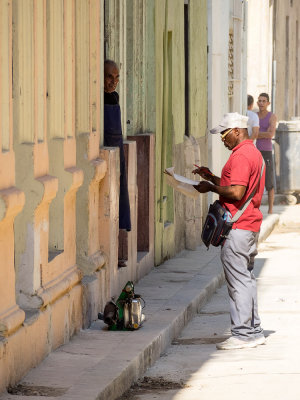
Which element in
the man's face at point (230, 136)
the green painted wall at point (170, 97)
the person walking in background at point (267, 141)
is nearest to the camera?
the man's face at point (230, 136)

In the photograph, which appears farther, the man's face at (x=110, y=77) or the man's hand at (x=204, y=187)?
the man's face at (x=110, y=77)

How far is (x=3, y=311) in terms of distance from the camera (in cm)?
729

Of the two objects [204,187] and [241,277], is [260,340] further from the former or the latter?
[204,187]

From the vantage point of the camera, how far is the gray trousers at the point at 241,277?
9344mm

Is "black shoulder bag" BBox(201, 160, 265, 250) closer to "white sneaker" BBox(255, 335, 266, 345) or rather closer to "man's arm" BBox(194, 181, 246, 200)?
"man's arm" BBox(194, 181, 246, 200)

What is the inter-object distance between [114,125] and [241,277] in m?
2.10

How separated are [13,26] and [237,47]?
500 inches

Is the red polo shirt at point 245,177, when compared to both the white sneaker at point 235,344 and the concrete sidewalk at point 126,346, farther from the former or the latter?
the concrete sidewalk at point 126,346

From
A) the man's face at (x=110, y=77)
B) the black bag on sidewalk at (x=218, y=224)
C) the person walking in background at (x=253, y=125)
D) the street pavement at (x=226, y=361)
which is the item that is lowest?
the street pavement at (x=226, y=361)

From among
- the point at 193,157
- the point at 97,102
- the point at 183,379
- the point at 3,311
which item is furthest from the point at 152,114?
the point at 3,311

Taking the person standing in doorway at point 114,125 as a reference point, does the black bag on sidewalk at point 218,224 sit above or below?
below

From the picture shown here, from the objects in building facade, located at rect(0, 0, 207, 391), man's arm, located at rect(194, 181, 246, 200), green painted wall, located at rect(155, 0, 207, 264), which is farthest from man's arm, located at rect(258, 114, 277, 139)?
man's arm, located at rect(194, 181, 246, 200)

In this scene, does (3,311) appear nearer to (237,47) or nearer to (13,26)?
(13,26)

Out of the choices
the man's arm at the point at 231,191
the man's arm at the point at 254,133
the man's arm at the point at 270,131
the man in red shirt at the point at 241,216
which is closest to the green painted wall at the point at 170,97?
the man's arm at the point at 254,133
